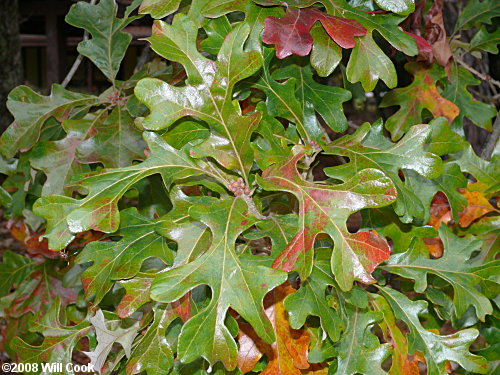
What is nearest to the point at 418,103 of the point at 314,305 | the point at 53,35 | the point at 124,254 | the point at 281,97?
the point at 281,97

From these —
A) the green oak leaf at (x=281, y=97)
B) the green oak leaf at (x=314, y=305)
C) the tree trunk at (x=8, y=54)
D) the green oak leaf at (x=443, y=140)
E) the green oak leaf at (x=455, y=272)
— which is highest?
the green oak leaf at (x=281, y=97)

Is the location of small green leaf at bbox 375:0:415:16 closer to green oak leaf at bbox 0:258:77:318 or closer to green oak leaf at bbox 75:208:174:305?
green oak leaf at bbox 75:208:174:305

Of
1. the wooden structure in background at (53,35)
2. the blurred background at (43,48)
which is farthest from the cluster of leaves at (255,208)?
the wooden structure in background at (53,35)

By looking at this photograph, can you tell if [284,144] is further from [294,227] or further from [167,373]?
[167,373]

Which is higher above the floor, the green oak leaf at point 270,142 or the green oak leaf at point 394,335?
the green oak leaf at point 270,142

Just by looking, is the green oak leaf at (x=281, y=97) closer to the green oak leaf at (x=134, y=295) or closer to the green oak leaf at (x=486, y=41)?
the green oak leaf at (x=134, y=295)
